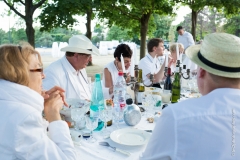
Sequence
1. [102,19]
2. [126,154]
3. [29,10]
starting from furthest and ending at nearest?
[102,19] → [29,10] → [126,154]

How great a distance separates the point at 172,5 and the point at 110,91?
31.3 feet

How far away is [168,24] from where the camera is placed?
46219 millimetres

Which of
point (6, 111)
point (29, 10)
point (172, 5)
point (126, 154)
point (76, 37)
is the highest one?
point (172, 5)

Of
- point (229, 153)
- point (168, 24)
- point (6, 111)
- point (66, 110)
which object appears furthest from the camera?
point (168, 24)

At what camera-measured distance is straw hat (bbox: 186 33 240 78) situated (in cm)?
117

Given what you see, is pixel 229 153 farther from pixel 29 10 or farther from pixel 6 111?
pixel 29 10

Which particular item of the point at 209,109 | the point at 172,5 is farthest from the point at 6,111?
the point at 172,5

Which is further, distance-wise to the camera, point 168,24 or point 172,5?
point 168,24

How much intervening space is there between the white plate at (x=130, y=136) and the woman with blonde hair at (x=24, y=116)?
0.47 meters

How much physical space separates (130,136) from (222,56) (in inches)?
38.4

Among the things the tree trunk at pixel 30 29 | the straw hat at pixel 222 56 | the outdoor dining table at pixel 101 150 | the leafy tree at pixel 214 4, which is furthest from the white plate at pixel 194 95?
the leafy tree at pixel 214 4

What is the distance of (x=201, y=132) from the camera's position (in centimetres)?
99

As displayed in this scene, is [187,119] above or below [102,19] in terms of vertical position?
below

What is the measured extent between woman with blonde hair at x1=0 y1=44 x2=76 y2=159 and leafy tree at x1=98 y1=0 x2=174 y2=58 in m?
8.88
